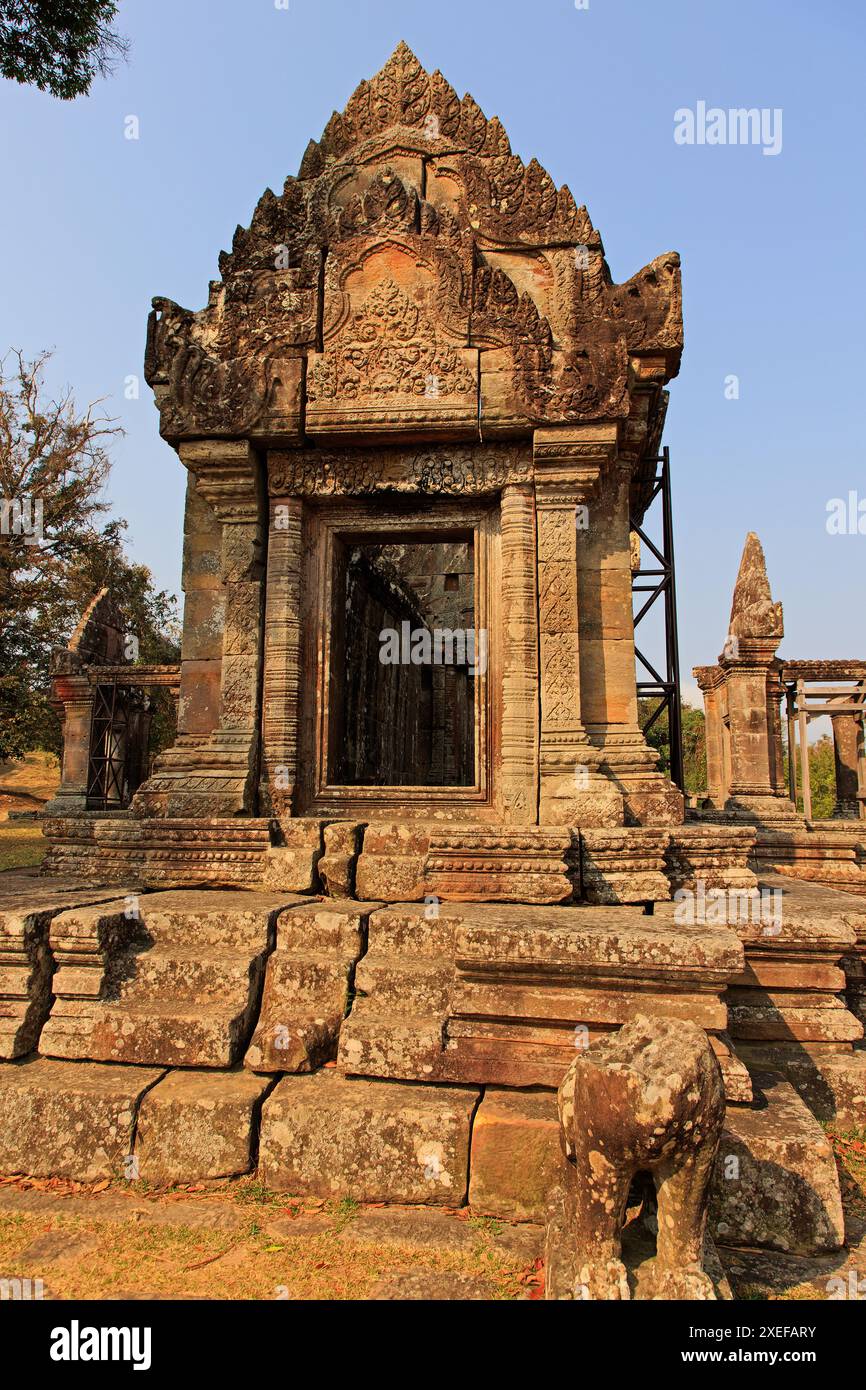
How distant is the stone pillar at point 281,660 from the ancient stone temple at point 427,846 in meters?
0.03

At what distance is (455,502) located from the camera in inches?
262

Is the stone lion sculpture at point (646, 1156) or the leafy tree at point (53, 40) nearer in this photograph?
the stone lion sculpture at point (646, 1156)

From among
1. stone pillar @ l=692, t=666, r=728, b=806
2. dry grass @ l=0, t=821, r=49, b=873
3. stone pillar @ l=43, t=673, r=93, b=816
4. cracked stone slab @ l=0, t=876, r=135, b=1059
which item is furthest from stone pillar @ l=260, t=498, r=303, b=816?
stone pillar @ l=692, t=666, r=728, b=806

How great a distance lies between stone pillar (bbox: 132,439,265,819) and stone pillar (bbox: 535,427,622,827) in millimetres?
2091

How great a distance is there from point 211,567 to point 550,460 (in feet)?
8.91

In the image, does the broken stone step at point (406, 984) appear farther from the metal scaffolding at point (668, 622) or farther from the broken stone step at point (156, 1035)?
the metal scaffolding at point (668, 622)

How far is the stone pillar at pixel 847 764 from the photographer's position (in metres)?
21.5

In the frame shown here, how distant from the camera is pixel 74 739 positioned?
19.0 metres

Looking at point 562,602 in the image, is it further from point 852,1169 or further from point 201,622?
point 852,1169

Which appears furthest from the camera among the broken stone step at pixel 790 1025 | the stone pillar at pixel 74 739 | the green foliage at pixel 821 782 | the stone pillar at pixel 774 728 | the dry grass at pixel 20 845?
the green foliage at pixel 821 782

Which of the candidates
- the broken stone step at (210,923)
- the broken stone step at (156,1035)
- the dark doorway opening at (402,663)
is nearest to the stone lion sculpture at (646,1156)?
the broken stone step at (156,1035)

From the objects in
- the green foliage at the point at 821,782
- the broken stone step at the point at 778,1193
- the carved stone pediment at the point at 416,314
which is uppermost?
the carved stone pediment at the point at 416,314

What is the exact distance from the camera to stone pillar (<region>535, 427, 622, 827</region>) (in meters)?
5.89

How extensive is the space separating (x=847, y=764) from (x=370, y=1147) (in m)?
21.3
